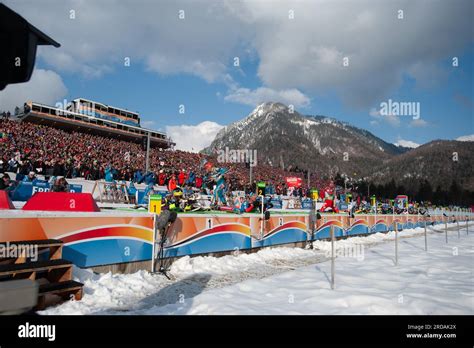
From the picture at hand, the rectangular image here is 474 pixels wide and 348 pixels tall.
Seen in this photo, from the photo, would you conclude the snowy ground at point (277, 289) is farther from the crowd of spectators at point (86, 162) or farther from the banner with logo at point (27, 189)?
the banner with logo at point (27, 189)

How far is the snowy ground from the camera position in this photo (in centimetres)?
561

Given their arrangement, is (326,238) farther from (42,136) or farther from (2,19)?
(42,136)

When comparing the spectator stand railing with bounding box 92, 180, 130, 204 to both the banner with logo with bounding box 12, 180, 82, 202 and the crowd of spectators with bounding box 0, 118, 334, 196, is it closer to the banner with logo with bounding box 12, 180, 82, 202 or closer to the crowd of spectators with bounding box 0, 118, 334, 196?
the crowd of spectators with bounding box 0, 118, 334, 196

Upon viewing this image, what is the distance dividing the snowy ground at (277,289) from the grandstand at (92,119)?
48953 mm

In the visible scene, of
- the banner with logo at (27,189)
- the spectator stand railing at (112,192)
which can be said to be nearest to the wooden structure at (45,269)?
the banner with logo at (27,189)

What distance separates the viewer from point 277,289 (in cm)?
716

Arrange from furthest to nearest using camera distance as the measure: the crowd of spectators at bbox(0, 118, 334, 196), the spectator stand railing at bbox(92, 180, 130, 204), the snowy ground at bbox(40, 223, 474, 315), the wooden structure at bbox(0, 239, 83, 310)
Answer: the crowd of spectators at bbox(0, 118, 334, 196) → the spectator stand railing at bbox(92, 180, 130, 204) → the snowy ground at bbox(40, 223, 474, 315) → the wooden structure at bbox(0, 239, 83, 310)

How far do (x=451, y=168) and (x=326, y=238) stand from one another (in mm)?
168082

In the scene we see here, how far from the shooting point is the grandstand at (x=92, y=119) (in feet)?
189

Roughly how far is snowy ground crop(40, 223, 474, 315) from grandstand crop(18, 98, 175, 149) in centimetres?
4895

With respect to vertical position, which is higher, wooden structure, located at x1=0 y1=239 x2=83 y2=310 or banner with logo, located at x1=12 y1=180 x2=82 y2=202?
banner with logo, located at x1=12 y1=180 x2=82 y2=202

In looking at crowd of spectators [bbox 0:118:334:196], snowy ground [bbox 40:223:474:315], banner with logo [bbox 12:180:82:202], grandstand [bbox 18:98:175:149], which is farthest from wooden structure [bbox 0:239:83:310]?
grandstand [bbox 18:98:175:149]

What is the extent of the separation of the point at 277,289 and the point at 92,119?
209ft
